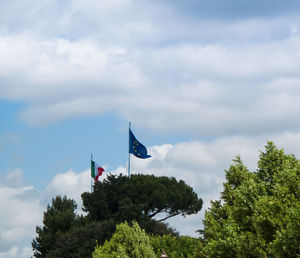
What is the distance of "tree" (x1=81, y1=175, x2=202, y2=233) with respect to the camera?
57.1 m

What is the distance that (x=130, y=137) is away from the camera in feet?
201

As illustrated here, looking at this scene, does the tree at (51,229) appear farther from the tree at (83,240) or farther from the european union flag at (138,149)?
the european union flag at (138,149)

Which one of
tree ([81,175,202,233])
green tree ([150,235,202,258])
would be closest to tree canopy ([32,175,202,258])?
tree ([81,175,202,233])

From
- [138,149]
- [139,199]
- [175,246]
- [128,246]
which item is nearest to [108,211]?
[139,199]

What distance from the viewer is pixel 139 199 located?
205 feet

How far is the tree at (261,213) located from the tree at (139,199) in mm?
27628

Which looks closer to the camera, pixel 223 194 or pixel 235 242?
pixel 235 242

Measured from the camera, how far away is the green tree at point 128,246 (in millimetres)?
33750

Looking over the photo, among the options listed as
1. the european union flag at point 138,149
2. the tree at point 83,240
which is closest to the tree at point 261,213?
the tree at point 83,240

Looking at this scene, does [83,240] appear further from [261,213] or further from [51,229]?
[261,213]

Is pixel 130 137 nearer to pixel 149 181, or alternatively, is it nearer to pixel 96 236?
pixel 149 181

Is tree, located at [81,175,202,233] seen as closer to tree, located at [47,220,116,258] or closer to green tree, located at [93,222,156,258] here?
tree, located at [47,220,116,258]

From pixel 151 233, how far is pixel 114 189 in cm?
748

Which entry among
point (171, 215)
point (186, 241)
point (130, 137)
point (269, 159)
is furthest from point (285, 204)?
point (171, 215)
